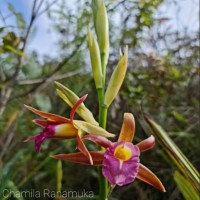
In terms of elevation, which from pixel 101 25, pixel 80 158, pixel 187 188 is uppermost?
pixel 101 25

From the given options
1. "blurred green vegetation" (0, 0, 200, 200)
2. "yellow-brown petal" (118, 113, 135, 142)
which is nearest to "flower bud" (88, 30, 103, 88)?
"yellow-brown petal" (118, 113, 135, 142)

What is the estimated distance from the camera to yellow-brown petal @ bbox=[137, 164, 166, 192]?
939 millimetres

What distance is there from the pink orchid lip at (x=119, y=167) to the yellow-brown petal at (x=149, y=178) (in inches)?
2.4

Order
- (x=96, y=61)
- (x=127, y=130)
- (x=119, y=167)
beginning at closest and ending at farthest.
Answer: (x=119, y=167)
(x=127, y=130)
(x=96, y=61)

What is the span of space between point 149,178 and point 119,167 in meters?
0.10

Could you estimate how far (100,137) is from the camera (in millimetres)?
942

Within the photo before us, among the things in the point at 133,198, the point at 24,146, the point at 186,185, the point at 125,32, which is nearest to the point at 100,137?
the point at 186,185

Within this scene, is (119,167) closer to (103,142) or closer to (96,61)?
(103,142)

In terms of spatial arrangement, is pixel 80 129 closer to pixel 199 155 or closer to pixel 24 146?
pixel 199 155

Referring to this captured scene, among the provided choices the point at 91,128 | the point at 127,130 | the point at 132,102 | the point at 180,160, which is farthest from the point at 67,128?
the point at 132,102

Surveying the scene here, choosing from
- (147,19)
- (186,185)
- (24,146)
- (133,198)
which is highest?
(147,19)

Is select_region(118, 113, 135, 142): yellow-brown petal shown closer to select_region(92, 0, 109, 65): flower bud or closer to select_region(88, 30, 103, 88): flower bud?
select_region(88, 30, 103, 88): flower bud

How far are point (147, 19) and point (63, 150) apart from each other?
1.15 meters

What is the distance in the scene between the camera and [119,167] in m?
0.90
